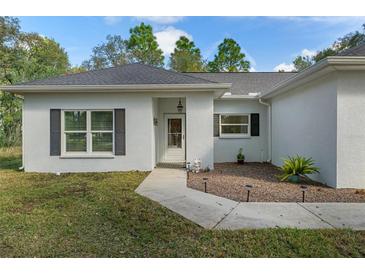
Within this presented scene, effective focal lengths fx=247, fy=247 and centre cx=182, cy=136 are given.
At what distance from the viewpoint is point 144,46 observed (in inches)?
1240

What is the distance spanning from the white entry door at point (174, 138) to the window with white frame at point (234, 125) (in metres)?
1.94

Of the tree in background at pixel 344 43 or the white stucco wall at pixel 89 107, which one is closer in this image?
the white stucco wall at pixel 89 107

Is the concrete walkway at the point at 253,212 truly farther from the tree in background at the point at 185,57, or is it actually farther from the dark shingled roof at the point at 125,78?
the tree in background at the point at 185,57

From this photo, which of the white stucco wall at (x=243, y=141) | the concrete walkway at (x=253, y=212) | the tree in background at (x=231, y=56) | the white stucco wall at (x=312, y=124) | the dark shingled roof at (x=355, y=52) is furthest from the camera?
the tree in background at (x=231, y=56)

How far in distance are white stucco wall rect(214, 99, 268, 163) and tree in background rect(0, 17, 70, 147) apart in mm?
13614

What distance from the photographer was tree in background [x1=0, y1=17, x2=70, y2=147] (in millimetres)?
16453

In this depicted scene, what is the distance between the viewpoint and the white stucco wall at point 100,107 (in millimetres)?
8797

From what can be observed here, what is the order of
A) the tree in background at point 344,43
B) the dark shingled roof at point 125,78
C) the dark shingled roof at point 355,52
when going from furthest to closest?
the tree in background at point 344,43
the dark shingled roof at point 125,78
the dark shingled roof at point 355,52

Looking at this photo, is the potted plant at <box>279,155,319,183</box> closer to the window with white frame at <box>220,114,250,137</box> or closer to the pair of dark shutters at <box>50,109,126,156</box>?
the window with white frame at <box>220,114,250,137</box>

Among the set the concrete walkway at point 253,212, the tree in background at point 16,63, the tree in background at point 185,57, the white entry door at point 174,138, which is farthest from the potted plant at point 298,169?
the tree in background at point 185,57

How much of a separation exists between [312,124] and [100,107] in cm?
699

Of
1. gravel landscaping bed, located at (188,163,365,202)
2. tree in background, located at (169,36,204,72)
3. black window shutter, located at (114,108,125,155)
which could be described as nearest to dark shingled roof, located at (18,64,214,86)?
black window shutter, located at (114,108,125,155)

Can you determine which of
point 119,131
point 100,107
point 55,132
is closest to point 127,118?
point 119,131
